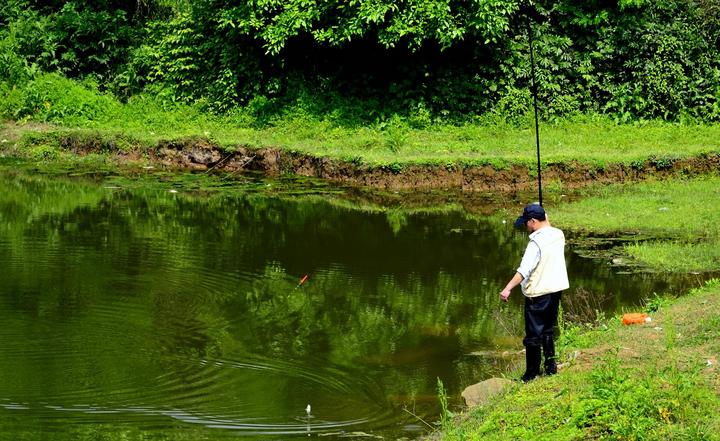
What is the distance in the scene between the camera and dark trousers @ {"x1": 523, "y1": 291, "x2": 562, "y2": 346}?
824cm

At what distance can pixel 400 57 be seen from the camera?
2355 centimetres

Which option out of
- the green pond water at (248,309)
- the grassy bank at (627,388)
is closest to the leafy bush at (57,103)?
the green pond water at (248,309)

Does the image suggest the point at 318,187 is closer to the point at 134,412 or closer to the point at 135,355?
the point at 135,355

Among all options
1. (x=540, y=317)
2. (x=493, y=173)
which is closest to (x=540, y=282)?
(x=540, y=317)

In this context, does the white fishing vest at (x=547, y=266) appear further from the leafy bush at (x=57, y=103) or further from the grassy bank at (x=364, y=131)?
the leafy bush at (x=57, y=103)

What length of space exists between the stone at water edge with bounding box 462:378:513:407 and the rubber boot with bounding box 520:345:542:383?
0.55 ft

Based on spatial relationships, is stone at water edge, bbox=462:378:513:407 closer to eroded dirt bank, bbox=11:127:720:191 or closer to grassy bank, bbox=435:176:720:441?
grassy bank, bbox=435:176:720:441

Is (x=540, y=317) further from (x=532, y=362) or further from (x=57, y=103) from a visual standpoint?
(x=57, y=103)

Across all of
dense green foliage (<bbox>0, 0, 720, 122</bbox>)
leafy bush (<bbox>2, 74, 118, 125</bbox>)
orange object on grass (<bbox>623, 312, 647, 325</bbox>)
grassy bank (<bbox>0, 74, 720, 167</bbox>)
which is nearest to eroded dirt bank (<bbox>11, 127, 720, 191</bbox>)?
grassy bank (<bbox>0, 74, 720, 167</bbox>)

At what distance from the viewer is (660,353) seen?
8.13 metres

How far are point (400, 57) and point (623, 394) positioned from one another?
57.9 ft

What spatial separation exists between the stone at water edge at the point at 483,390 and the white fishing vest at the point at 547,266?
88 cm

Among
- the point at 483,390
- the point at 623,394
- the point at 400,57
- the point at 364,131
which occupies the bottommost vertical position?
the point at 483,390

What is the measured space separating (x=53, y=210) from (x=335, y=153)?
594 cm
